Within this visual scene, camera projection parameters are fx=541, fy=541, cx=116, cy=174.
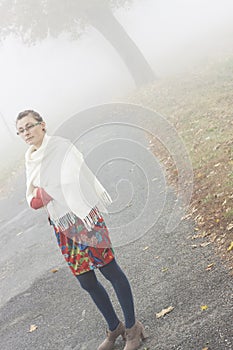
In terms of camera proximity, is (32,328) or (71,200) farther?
(32,328)

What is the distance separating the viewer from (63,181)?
4.11m

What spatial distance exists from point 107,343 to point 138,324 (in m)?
0.34

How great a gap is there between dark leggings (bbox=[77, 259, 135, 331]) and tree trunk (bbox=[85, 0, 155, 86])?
2084 centimetres

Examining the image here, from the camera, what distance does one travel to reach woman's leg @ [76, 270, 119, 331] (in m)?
4.33

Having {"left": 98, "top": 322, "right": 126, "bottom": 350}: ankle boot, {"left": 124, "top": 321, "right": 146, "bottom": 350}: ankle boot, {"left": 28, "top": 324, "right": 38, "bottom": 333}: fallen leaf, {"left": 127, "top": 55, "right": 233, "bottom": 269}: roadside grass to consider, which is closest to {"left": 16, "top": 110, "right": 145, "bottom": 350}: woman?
{"left": 124, "top": 321, "right": 146, "bottom": 350}: ankle boot

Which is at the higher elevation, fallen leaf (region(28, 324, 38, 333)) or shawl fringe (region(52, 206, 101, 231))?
shawl fringe (region(52, 206, 101, 231))

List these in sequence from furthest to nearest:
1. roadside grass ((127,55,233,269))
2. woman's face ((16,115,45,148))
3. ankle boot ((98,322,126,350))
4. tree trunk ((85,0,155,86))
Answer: tree trunk ((85,0,155,86))
roadside grass ((127,55,233,269))
ankle boot ((98,322,126,350))
woman's face ((16,115,45,148))

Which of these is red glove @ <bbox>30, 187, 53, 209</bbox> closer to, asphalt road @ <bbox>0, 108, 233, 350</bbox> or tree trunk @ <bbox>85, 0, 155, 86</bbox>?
asphalt road @ <bbox>0, 108, 233, 350</bbox>

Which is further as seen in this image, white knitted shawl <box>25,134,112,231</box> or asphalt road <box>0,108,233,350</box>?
asphalt road <box>0,108,233,350</box>

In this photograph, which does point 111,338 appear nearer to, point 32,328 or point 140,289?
point 140,289

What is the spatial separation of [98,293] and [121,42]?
2174cm

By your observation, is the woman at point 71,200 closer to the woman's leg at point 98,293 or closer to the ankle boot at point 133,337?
the woman's leg at point 98,293

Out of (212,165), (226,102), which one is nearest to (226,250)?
(212,165)

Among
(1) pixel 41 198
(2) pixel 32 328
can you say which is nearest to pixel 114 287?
(1) pixel 41 198
